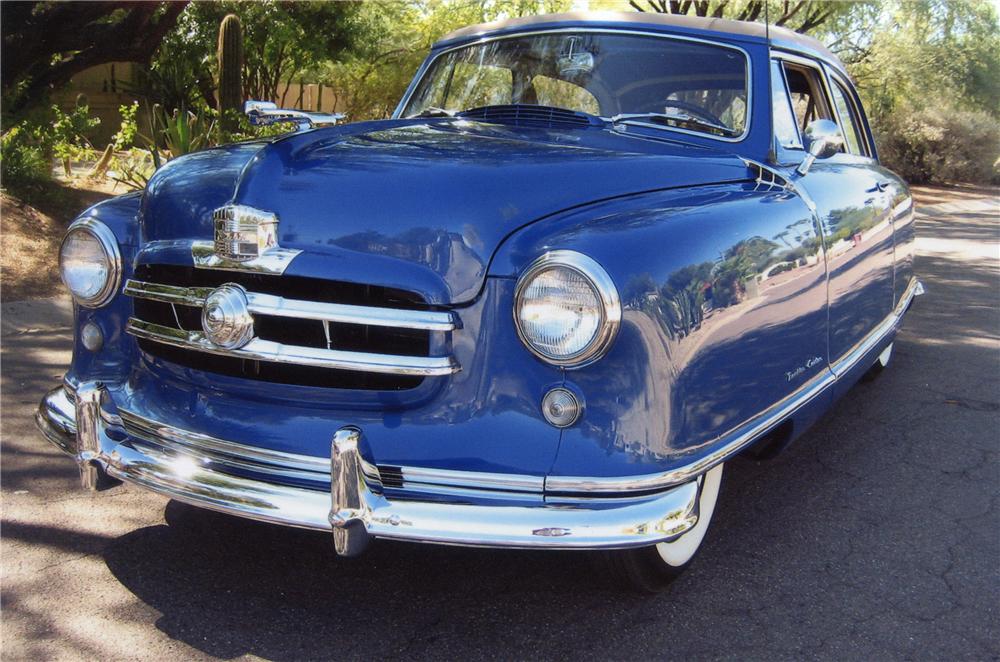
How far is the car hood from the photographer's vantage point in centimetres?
243

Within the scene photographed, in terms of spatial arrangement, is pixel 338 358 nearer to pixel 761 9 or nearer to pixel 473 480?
pixel 473 480

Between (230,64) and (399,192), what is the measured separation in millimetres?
8292

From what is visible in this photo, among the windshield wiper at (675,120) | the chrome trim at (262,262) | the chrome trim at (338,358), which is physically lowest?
the chrome trim at (338,358)

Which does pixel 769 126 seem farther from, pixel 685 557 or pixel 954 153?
pixel 954 153

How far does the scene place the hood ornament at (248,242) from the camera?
2473mm

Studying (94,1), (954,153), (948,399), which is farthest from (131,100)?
(948,399)

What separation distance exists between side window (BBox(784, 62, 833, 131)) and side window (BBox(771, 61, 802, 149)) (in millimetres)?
408

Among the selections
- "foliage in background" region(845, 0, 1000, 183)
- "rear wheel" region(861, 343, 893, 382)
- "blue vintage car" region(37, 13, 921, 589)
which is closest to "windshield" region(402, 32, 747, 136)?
"blue vintage car" region(37, 13, 921, 589)

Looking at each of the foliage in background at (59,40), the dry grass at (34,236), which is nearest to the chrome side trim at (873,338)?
the dry grass at (34,236)

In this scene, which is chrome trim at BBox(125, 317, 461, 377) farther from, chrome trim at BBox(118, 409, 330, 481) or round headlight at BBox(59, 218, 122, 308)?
round headlight at BBox(59, 218, 122, 308)

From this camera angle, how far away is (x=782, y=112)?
12.0ft

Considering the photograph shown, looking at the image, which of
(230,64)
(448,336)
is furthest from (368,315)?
(230,64)

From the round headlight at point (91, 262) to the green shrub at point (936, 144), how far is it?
67.7 feet

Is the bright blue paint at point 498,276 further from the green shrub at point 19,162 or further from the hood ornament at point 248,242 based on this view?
the green shrub at point 19,162
